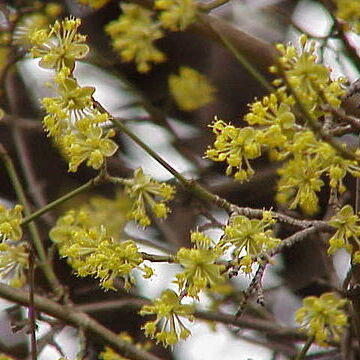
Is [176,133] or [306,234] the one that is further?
[176,133]

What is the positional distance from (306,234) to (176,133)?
4.18 feet

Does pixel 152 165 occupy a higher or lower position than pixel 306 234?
higher

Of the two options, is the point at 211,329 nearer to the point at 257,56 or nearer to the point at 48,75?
the point at 257,56

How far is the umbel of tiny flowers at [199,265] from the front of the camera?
1213 millimetres

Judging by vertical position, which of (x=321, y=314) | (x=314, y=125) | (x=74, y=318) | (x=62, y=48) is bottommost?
(x=321, y=314)

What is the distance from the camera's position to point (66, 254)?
134 cm

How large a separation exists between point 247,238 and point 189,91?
49.7 inches

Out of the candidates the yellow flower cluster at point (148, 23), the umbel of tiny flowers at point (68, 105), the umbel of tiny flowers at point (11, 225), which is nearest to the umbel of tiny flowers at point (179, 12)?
the yellow flower cluster at point (148, 23)

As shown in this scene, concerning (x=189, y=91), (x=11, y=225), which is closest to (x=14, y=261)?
(x=11, y=225)

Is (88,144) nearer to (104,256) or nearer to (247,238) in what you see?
(104,256)

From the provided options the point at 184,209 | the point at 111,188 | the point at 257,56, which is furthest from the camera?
the point at 111,188

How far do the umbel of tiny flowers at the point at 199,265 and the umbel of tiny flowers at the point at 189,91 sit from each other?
122 cm

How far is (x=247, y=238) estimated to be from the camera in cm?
124

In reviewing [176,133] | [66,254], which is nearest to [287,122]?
[66,254]
